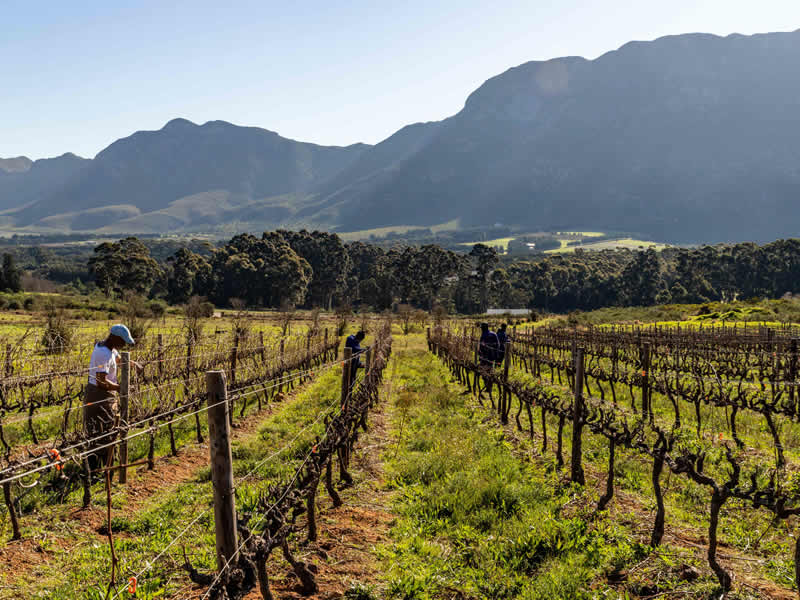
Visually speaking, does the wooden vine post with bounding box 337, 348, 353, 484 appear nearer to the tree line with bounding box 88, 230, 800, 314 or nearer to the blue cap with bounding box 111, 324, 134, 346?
the blue cap with bounding box 111, 324, 134, 346

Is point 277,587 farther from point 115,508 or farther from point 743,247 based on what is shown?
point 743,247

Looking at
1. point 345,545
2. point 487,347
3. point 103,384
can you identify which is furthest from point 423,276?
point 345,545

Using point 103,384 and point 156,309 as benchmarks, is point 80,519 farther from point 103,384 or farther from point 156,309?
point 156,309

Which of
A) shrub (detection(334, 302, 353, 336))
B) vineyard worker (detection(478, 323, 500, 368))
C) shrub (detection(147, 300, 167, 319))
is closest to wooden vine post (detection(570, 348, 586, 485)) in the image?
vineyard worker (detection(478, 323, 500, 368))

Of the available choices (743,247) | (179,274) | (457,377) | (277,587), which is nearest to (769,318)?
(457,377)

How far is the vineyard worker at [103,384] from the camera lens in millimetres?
7387

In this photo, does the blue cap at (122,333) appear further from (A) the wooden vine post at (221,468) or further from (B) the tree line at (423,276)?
(B) the tree line at (423,276)

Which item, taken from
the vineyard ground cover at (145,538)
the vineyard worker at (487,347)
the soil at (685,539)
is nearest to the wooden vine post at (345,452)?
the vineyard ground cover at (145,538)

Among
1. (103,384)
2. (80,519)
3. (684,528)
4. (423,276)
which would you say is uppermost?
(423,276)

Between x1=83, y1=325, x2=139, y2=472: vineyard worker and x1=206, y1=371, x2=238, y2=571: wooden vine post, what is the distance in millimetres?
4423

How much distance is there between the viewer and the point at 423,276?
8569cm

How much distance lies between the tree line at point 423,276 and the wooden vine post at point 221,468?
2364 inches

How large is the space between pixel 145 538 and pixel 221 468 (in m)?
3.01

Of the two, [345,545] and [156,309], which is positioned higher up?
[156,309]
